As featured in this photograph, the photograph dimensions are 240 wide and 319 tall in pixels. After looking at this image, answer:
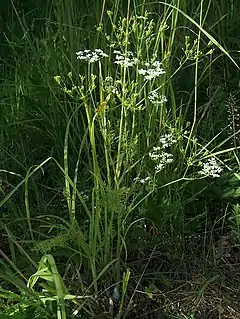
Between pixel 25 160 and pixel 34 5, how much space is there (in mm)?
822

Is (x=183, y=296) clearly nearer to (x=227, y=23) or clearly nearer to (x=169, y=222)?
(x=169, y=222)

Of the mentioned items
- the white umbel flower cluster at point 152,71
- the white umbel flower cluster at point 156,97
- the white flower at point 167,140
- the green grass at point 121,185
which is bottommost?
the green grass at point 121,185

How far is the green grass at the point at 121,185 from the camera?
1895 mm

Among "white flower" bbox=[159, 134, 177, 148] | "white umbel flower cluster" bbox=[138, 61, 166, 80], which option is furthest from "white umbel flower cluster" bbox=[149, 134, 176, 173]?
"white umbel flower cluster" bbox=[138, 61, 166, 80]

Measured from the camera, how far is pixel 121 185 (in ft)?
6.86

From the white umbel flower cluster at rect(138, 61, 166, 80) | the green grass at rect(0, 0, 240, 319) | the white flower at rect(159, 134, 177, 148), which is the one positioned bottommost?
the green grass at rect(0, 0, 240, 319)

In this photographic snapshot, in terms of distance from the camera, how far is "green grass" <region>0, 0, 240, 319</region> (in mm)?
1895

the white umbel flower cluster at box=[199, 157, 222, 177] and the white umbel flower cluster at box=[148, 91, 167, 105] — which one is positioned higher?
the white umbel flower cluster at box=[148, 91, 167, 105]

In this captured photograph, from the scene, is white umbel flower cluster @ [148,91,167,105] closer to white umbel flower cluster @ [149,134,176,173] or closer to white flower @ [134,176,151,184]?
white umbel flower cluster @ [149,134,176,173]

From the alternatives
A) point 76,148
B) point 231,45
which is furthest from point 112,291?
point 231,45

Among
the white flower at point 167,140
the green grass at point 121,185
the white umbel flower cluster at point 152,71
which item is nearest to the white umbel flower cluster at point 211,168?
the green grass at point 121,185

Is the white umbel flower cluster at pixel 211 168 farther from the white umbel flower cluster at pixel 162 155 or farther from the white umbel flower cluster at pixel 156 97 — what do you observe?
the white umbel flower cluster at pixel 156 97

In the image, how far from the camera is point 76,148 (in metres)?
2.43

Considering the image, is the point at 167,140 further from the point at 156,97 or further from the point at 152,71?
the point at 152,71
